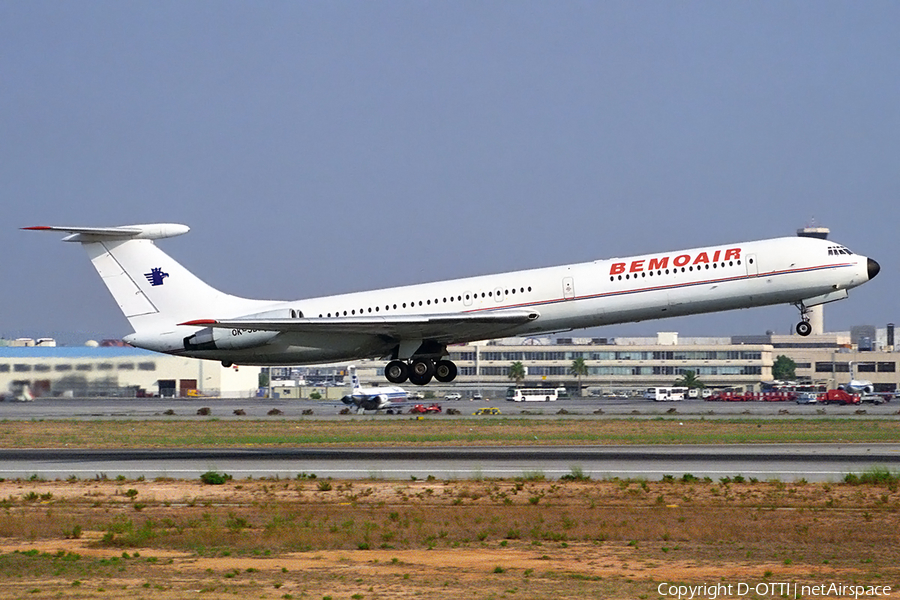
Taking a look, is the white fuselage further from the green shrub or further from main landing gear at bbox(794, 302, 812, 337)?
the green shrub

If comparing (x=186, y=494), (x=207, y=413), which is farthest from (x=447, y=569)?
(x=207, y=413)

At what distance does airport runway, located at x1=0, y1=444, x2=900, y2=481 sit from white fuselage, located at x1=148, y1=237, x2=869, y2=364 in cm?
554

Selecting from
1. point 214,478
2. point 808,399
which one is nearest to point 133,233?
point 214,478

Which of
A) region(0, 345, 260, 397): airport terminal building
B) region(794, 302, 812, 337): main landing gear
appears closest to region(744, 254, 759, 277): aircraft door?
region(794, 302, 812, 337): main landing gear

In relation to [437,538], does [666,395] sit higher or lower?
higher

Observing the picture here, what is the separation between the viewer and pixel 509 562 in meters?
23.4

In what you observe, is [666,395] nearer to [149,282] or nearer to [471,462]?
[471,462]

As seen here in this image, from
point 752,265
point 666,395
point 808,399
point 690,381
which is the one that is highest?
point 752,265

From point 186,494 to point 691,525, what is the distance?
1620cm

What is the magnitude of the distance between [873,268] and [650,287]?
27.9 feet

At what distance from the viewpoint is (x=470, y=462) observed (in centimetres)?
4297

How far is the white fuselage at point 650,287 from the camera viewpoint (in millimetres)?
40344

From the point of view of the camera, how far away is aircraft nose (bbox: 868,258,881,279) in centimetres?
4081

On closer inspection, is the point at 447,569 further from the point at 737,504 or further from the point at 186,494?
the point at 186,494
